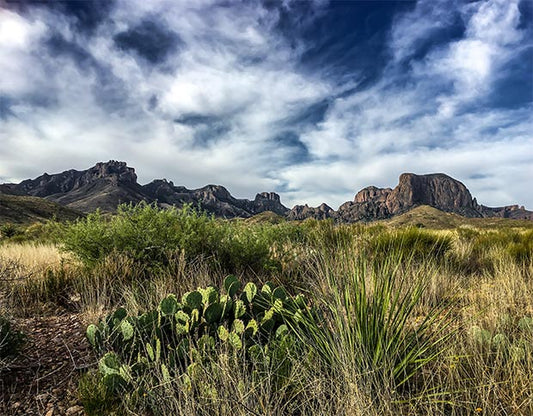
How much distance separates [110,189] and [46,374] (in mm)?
147326

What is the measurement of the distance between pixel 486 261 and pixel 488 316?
14.8 ft

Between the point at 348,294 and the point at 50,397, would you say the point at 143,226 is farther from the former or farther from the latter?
the point at 348,294

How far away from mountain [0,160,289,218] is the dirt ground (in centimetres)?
12198

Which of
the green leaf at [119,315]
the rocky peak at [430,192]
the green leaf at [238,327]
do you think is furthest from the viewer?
the rocky peak at [430,192]

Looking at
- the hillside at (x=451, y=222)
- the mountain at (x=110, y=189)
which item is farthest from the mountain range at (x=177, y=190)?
the hillside at (x=451, y=222)

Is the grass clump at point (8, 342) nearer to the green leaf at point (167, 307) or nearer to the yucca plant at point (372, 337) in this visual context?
the green leaf at point (167, 307)

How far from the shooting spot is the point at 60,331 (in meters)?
3.54

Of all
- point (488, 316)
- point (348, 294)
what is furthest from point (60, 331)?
point (488, 316)

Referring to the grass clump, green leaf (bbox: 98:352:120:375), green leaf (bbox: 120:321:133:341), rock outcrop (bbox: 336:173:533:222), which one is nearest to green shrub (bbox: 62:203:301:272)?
the grass clump

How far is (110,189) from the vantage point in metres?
135

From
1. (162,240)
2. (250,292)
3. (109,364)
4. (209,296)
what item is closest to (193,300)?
(209,296)

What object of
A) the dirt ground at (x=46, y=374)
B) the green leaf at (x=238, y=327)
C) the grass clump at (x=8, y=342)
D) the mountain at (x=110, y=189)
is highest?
the mountain at (x=110, y=189)

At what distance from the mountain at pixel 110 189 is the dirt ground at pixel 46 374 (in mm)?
121977

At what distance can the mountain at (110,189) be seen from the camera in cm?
13550
